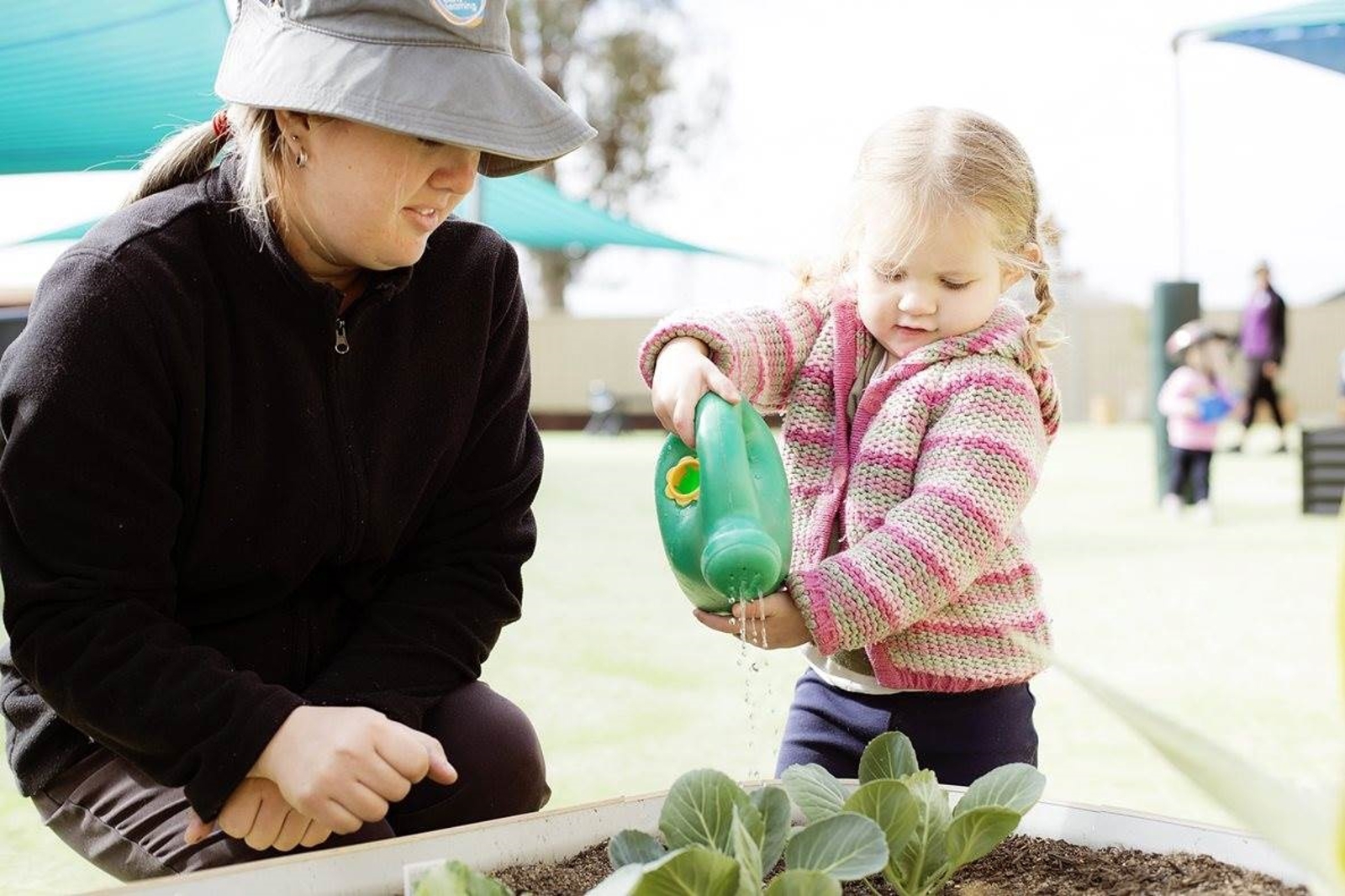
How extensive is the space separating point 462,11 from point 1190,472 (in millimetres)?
5816

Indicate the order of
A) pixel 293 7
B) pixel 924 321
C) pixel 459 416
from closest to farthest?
pixel 293 7
pixel 459 416
pixel 924 321

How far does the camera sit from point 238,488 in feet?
3.93

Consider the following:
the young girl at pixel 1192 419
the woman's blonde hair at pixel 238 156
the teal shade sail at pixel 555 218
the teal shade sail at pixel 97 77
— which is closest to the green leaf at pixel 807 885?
the woman's blonde hair at pixel 238 156

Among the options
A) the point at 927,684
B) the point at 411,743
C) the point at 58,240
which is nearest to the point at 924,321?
the point at 927,684

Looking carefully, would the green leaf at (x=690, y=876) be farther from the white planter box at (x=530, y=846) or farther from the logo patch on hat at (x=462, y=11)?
the logo patch on hat at (x=462, y=11)

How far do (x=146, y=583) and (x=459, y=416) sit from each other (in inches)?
12.5

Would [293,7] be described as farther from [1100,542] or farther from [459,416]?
[1100,542]

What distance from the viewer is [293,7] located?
3.66 ft

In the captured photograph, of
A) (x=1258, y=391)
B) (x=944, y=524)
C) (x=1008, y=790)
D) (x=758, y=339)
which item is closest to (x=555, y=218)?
(x=1258, y=391)

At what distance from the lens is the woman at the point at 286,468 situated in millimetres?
1061

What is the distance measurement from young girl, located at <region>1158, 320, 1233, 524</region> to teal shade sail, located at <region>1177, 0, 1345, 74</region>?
5.40 feet

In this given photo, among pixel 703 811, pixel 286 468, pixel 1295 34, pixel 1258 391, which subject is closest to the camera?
pixel 703 811

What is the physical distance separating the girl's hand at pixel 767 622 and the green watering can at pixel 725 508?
1 centimetres

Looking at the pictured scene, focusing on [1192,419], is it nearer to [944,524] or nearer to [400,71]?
[944,524]
